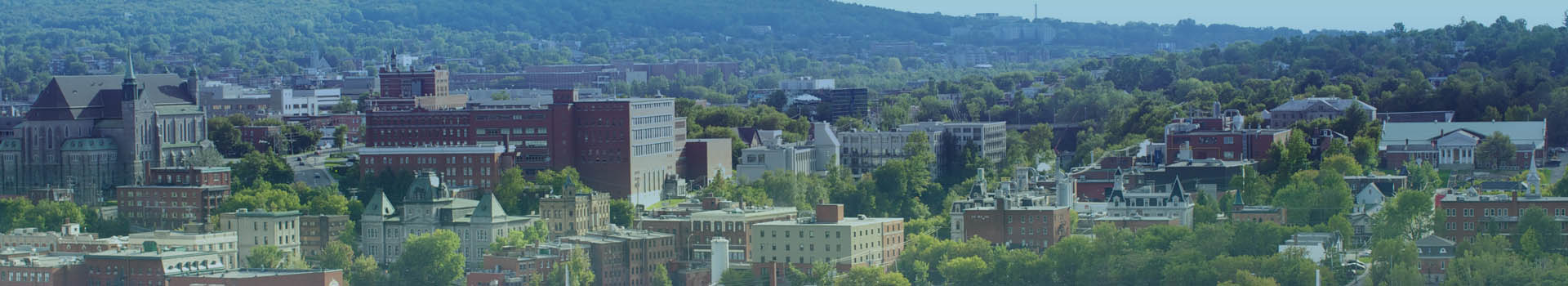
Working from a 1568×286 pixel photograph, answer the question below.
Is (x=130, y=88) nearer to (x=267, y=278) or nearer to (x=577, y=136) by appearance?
(x=577, y=136)

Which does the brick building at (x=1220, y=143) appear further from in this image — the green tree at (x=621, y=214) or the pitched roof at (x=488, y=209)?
the pitched roof at (x=488, y=209)

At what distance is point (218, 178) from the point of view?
297ft

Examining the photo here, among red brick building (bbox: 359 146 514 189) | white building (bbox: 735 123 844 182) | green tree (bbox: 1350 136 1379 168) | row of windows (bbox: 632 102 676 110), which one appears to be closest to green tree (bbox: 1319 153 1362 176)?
green tree (bbox: 1350 136 1379 168)

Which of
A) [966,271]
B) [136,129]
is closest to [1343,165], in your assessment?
[966,271]

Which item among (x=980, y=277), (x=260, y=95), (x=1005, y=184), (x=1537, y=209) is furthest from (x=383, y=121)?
(x=260, y=95)

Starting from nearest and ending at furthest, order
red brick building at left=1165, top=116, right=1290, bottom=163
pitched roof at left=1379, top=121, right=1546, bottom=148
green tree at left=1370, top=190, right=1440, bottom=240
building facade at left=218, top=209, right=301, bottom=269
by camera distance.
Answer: green tree at left=1370, top=190, right=1440, bottom=240, building facade at left=218, top=209, right=301, bottom=269, red brick building at left=1165, top=116, right=1290, bottom=163, pitched roof at left=1379, top=121, right=1546, bottom=148

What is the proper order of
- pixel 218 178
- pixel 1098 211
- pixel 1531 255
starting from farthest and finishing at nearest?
pixel 218 178 < pixel 1098 211 < pixel 1531 255

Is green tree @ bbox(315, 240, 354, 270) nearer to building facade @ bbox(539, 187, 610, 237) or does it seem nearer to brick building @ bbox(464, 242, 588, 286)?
brick building @ bbox(464, 242, 588, 286)

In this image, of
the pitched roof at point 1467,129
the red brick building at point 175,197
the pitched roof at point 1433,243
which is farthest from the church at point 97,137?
the pitched roof at point 1433,243

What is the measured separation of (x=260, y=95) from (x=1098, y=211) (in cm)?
7948

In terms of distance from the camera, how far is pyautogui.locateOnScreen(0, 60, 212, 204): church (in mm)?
97312

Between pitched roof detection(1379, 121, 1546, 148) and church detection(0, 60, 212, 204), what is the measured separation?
43.6m

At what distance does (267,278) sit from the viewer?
70375 millimetres

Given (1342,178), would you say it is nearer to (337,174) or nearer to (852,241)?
(852,241)
